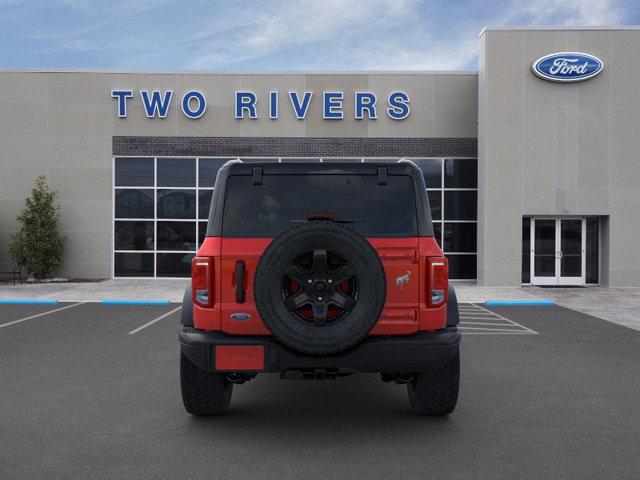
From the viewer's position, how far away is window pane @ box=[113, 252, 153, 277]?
2027cm

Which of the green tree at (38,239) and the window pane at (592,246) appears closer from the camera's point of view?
the green tree at (38,239)

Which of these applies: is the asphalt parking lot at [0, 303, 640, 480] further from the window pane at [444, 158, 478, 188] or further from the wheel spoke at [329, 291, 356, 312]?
the window pane at [444, 158, 478, 188]

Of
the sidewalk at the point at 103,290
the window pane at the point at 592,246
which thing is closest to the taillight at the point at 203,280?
the sidewalk at the point at 103,290

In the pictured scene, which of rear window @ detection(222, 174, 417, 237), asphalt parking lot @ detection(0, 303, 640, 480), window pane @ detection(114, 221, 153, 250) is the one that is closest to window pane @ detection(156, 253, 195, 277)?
window pane @ detection(114, 221, 153, 250)

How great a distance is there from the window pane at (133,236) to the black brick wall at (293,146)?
2456mm

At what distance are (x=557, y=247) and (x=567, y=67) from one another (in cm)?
568

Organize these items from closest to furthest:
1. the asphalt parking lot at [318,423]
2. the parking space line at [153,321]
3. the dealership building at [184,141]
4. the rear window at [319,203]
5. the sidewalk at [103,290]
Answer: the asphalt parking lot at [318,423] < the rear window at [319,203] < the parking space line at [153,321] < the sidewalk at [103,290] < the dealership building at [184,141]

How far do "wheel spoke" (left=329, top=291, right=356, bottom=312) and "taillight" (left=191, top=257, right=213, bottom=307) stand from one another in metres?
0.94

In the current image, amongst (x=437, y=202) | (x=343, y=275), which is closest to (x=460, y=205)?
(x=437, y=202)

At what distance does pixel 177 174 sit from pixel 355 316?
17.3m

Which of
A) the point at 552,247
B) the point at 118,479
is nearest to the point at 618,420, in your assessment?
the point at 118,479

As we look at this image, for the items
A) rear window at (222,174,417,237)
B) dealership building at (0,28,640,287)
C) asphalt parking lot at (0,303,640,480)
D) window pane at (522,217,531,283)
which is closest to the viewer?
asphalt parking lot at (0,303,640,480)

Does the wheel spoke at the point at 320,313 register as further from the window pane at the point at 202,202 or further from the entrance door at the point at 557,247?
the window pane at the point at 202,202

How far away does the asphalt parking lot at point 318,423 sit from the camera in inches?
157
